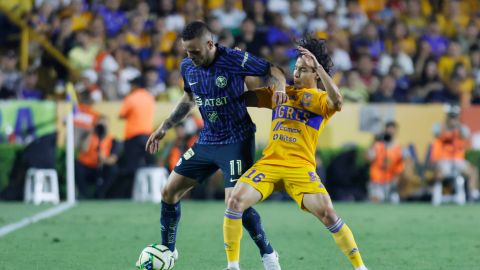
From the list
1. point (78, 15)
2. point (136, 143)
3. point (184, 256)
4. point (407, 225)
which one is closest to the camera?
point (184, 256)

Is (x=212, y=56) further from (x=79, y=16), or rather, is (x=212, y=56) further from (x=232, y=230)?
(x=79, y=16)

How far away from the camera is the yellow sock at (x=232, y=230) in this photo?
7.43m

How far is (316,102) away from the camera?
7598 mm

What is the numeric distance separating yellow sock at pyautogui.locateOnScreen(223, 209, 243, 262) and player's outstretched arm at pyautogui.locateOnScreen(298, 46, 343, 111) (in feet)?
3.59

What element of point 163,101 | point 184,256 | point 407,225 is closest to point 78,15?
point 163,101

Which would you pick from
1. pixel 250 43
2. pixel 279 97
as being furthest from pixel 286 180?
pixel 250 43

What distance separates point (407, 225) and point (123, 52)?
8571 mm

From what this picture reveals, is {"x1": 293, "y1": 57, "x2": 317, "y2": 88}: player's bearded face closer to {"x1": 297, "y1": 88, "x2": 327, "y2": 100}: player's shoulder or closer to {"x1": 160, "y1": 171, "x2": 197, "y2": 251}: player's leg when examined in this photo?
{"x1": 297, "y1": 88, "x2": 327, "y2": 100}: player's shoulder

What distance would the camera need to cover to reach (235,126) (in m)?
8.00

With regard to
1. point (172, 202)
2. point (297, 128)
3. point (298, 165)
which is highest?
point (297, 128)

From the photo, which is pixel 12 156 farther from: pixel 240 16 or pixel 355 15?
pixel 355 15

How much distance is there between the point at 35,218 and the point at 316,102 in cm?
687

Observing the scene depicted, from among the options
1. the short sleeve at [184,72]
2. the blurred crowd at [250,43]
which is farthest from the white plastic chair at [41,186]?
the short sleeve at [184,72]

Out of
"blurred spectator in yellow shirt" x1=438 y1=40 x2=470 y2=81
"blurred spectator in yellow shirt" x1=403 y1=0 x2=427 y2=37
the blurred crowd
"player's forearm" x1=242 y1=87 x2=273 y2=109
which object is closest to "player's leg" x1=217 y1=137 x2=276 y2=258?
"player's forearm" x1=242 y1=87 x2=273 y2=109
